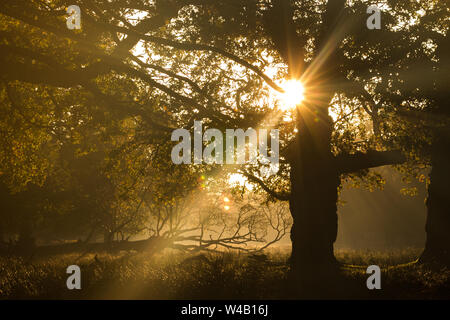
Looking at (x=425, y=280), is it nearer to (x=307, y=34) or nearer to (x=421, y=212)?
(x=307, y=34)

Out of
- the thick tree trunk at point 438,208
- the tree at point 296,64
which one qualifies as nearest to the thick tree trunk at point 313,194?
the tree at point 296,64

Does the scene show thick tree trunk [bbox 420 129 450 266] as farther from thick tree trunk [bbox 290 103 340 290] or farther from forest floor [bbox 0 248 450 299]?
thick tree trunk [bbox 290 103 340 290]

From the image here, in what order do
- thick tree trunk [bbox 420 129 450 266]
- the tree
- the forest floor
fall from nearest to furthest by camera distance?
the forest floor
the tree
thick tree trunk [bbox 420 129 450 266]

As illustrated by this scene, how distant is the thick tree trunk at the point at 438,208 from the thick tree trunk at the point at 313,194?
498cm

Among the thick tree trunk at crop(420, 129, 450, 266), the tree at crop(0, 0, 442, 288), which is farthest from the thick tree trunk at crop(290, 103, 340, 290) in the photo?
the thick tree trunk at crop(420, 129, 450, 266)

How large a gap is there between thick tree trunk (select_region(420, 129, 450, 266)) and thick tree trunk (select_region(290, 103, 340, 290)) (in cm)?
498

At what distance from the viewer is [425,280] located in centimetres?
1082

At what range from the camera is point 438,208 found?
53.4 ft

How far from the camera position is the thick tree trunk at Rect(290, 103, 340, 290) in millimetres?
12375

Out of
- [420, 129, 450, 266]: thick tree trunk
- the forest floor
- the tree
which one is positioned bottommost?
the forest floor

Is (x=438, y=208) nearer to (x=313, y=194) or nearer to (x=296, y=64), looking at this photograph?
(x=313, y=194)

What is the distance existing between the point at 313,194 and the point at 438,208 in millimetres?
7405
